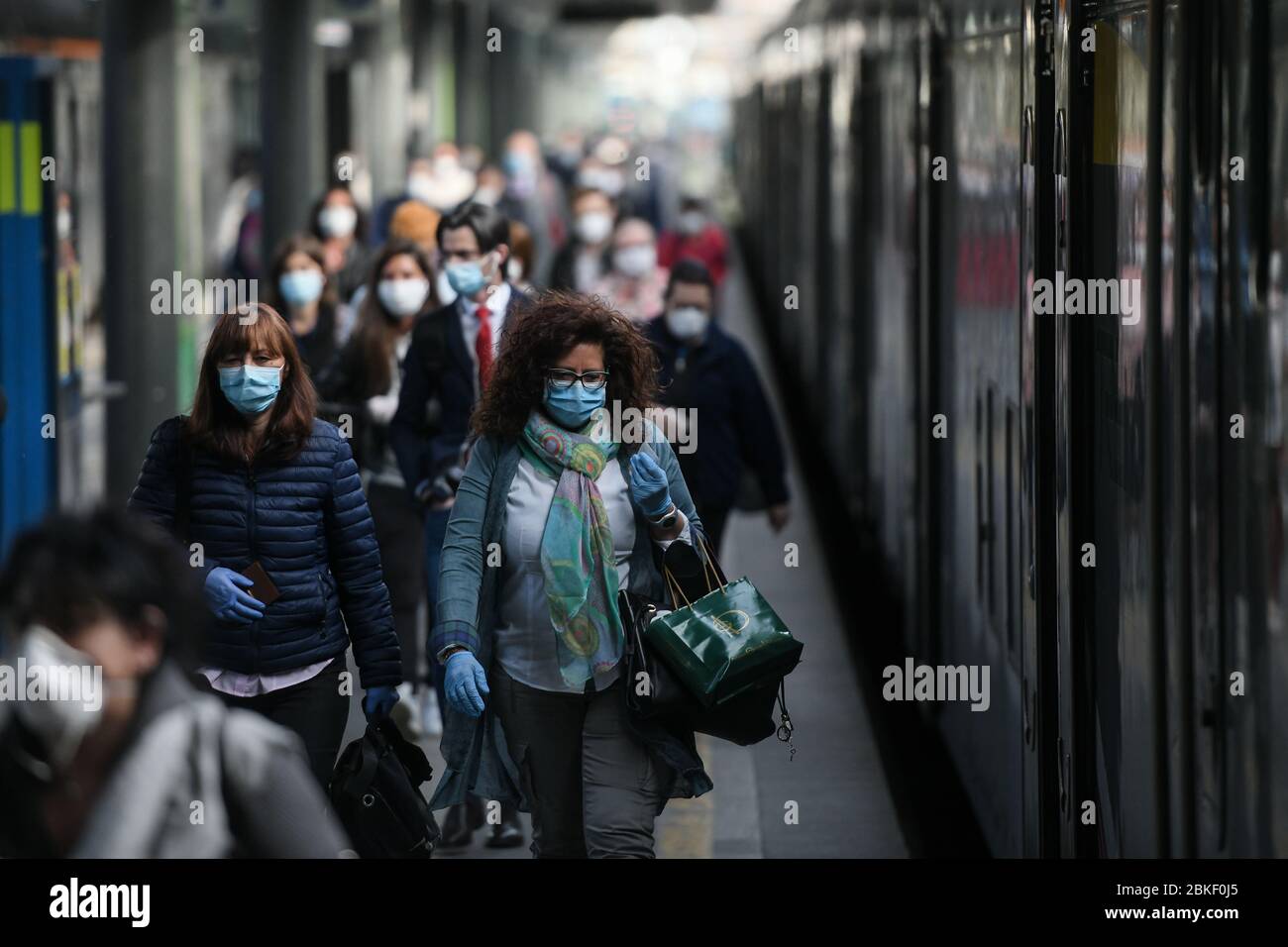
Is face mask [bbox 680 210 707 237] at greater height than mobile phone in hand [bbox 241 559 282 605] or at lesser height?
greater

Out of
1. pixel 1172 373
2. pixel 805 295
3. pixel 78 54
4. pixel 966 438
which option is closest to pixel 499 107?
pixel 805 295

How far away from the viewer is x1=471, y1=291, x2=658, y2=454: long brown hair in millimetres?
4848

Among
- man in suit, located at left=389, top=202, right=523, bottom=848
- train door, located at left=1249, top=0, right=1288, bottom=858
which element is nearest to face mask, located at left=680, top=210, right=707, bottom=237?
man in suit, located at left=389, top=202, right=523, bottom=848

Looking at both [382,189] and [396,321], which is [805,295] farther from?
[396,321]

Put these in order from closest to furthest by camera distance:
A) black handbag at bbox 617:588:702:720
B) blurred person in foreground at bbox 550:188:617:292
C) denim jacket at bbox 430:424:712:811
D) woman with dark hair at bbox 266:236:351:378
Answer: black handbag at bbox 617:588:702:720
denim jacket at bbox 430:424:712:811
woman with dark hair at bbox 266:236:351:378
blurred person in foreground at bbox 550:188:617:292

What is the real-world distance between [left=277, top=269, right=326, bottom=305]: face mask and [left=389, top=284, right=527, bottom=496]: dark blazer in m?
0.97

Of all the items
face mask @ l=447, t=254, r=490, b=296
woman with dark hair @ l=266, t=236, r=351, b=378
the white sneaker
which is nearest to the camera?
face mask @ l=447, t=254, r=490, b=296

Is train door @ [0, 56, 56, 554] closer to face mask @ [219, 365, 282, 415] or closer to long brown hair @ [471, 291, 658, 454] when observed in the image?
face mask @ [219, 365, 282, 415]

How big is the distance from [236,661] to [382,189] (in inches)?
673

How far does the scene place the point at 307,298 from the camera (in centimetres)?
788

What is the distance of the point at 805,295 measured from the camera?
17.4 meters

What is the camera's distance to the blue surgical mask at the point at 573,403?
4.81m

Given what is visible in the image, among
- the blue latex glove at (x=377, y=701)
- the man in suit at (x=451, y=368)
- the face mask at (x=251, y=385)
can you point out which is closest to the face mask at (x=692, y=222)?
the man in suit at (x=451, y=368)
